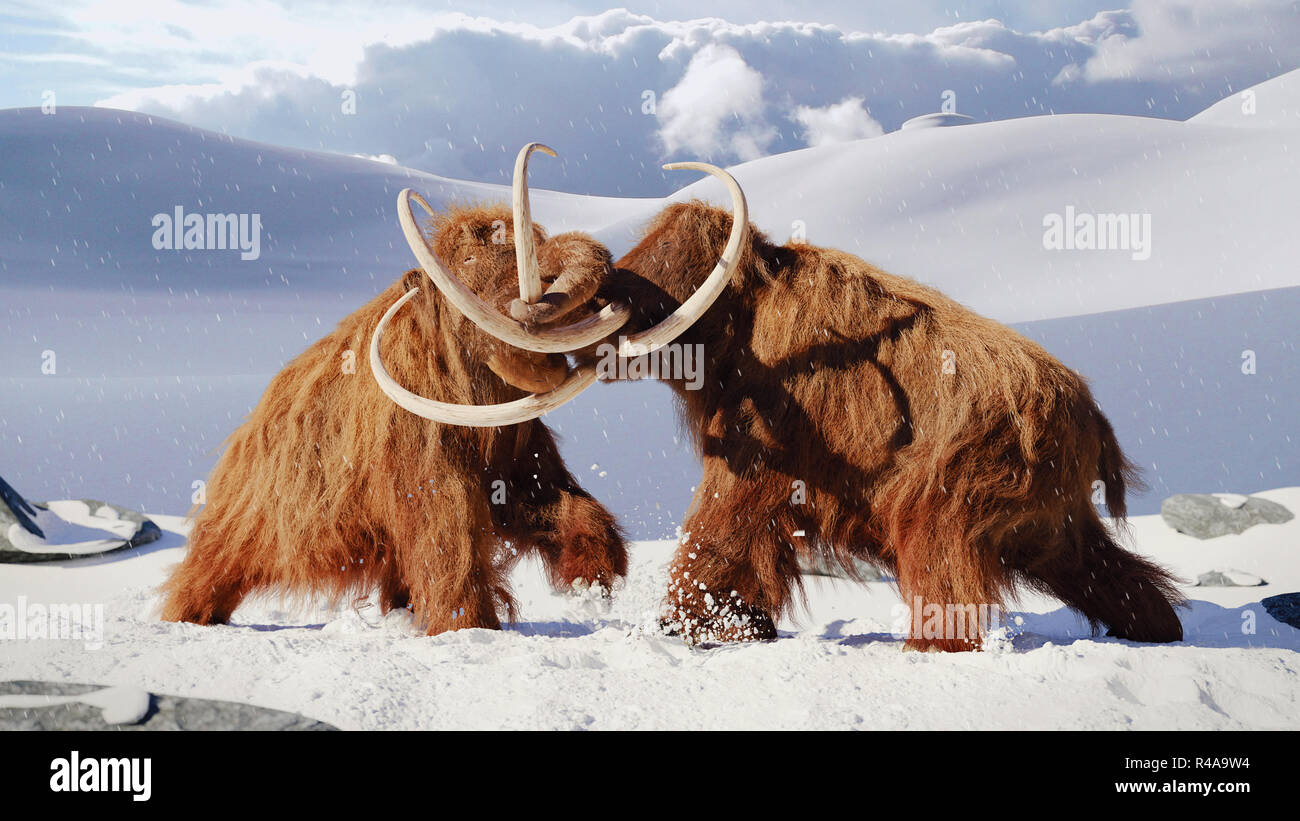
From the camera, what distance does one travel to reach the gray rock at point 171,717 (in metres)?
2.23

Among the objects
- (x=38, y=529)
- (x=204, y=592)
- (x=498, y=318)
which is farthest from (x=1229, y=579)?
(x=38, y=529)

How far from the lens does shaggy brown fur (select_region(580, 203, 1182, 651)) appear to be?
289 centimetres

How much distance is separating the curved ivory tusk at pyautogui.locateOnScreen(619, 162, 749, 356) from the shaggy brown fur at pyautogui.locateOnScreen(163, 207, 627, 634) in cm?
22

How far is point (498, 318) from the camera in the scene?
2730mm

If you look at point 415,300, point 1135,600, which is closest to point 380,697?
point 415,300

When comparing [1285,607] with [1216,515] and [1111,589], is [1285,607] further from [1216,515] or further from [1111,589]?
[1216,515]

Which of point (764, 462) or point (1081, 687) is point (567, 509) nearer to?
point (764, 462)

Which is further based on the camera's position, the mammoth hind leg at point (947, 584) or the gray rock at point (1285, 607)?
the gray rock at point (1285, 607)

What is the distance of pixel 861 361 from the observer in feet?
9.89

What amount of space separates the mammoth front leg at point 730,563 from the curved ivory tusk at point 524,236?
0.79 meters

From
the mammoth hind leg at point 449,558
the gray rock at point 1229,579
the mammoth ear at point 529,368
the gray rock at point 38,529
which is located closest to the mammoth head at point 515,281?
the mammoth ear at point 529,368

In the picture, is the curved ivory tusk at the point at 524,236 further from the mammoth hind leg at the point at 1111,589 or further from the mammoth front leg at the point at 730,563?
the mammoth hind leg at the point at 1111,589

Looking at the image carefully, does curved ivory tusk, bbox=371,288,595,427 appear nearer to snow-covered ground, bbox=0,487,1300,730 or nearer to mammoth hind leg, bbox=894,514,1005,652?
snow-covered ground, bbox=0,487,1300,730
